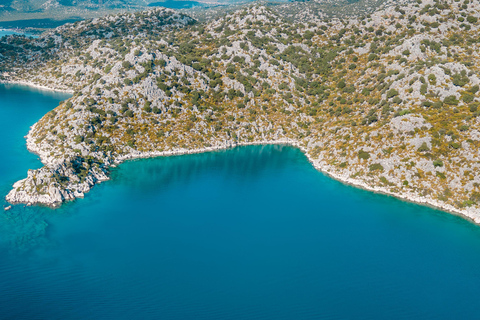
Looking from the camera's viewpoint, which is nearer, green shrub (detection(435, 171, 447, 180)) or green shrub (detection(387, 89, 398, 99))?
green shrub (detection(435, 171, 447, 180))

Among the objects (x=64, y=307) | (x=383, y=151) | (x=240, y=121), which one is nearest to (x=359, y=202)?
(x=383, y=151)

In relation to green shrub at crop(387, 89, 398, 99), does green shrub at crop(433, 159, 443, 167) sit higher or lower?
lower

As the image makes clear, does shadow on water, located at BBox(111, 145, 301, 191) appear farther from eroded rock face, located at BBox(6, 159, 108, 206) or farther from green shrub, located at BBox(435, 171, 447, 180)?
green shrub, located at BBox(435, 171, 447, 180)

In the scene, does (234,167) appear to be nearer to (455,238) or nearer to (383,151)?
(383,151)

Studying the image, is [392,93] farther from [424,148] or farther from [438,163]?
[438,163]

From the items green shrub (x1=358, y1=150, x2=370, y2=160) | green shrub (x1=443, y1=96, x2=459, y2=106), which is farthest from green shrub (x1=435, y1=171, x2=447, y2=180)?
green shrub (x1=443, y1=96, x2=459, y2=106)

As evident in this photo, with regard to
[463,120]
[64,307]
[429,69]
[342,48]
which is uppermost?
[342,48]

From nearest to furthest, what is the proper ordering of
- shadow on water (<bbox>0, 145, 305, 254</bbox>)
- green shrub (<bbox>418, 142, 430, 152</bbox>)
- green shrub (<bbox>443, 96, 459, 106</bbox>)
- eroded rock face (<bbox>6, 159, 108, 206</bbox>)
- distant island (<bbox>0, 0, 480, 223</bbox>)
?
shadow on water (<bbox>0, 145, 305, 254</bbox>) → eroded rock face (<bbox>6, 159, 108, 206</bbox>) → distant island (<bbox>0, 0, 480, 223</bbox>) → green shrub (<bbox>418, 142, 430, 152</bbox>) → green shrub (<bbox>443, 96, 459, 106</bbox>)

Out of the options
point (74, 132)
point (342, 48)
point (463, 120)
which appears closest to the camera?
point (463, 120)

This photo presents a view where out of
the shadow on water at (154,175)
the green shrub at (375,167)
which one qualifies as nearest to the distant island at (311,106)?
the green shrub at (375,167)
